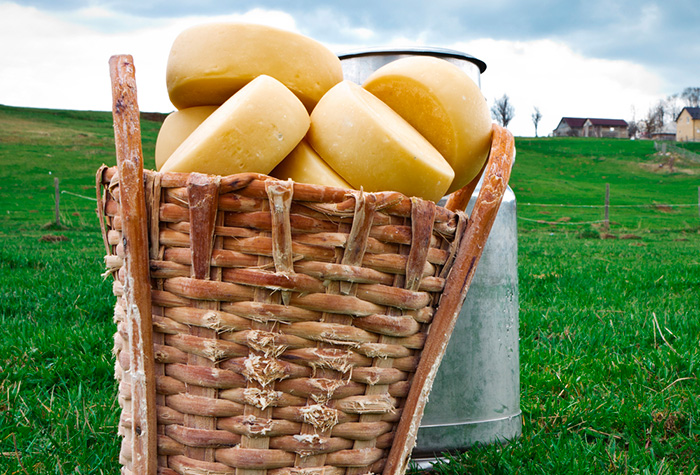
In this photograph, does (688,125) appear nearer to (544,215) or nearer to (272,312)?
(544,215)

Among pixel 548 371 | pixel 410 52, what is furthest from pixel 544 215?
pixel 410 52

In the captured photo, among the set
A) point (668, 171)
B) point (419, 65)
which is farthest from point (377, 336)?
point (668, 171)

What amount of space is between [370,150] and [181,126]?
535 mm

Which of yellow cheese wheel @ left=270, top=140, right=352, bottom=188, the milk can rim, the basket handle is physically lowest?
the basket handle

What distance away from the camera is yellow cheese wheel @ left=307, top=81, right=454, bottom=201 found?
1.22m

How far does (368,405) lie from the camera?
1146 millimetres

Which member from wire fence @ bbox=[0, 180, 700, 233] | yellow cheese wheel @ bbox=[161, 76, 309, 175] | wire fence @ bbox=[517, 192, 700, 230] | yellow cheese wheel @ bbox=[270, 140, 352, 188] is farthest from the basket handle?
wire fence @ bbox=[517, 192, 700, 230]

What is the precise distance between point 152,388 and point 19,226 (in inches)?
630

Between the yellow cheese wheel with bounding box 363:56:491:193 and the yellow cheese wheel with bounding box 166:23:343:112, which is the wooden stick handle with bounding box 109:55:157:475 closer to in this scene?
the yellow cheese wheel with bounding box 166:23:343:112

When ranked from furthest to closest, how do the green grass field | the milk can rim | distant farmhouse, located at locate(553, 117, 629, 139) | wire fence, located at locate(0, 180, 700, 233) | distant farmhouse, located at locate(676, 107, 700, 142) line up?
distant farmhouse, located at locate(553, 117, 629, 139) → distant farmhouse, located at locate(676, 107, 700, 142) → wire fence, located at locate(0, 180, 700, 233) → the milk can rim → the green grass field

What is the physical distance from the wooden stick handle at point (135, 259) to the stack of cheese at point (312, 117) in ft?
0.48

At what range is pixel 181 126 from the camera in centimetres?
145

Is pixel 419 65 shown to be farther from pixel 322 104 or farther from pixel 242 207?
pixel 242 207

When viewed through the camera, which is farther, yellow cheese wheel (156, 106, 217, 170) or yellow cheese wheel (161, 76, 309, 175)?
yellow cheese wheel (156, 106, 217, 170)
